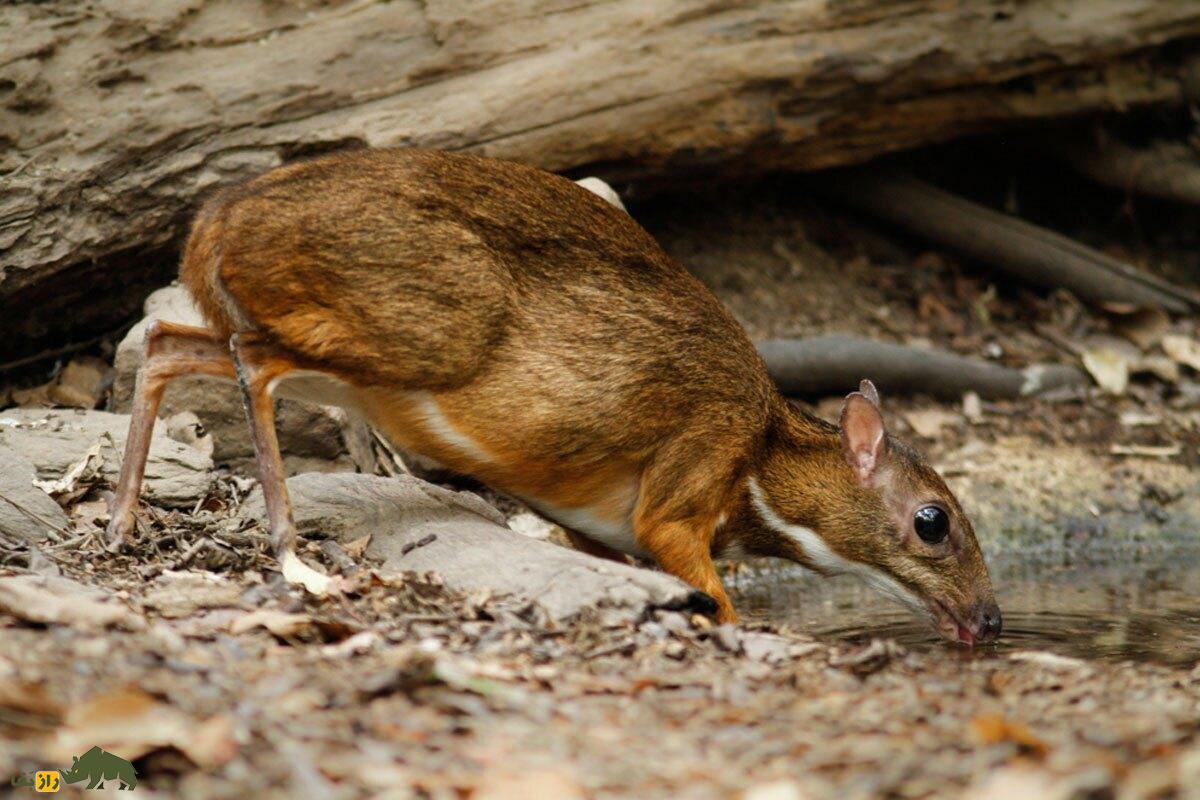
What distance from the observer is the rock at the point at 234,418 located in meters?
6.47

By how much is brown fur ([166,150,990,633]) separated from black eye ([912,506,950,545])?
0.07 m

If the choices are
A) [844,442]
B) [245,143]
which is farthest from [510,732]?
[245,143]

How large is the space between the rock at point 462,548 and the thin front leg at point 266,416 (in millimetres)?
376

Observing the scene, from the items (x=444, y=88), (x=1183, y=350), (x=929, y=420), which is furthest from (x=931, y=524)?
(x=1183, y=350)

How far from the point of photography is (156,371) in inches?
215

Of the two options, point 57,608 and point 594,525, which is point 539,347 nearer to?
point 594,525

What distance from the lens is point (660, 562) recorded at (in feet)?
19.1

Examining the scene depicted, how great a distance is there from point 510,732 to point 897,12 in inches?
233

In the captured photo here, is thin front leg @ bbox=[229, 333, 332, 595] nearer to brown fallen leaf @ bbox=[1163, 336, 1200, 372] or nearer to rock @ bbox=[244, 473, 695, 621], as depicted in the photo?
rock @ bbox=[244, 473, 695, 621]

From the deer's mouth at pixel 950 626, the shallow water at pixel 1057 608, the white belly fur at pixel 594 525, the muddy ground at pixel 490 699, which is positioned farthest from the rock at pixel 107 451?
the deer's mouth at pixel 950 626

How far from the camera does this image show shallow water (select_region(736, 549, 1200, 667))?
5844mm

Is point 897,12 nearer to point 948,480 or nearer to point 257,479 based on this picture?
point 948,480

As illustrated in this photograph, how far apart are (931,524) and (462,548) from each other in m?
2.03

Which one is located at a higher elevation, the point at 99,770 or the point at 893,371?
the point at 99,770
